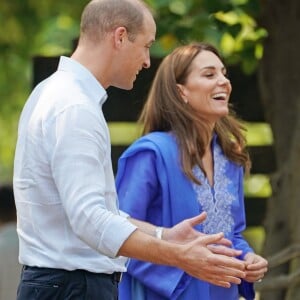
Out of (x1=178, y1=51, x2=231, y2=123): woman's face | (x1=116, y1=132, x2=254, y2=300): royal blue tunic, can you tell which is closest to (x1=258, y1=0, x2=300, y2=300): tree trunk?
(x1=178, y1=51, x2=231, y2=123): woman's face

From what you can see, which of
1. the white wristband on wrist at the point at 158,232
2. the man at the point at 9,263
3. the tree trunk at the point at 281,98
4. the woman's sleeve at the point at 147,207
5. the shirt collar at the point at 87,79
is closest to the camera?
the shirt collar at the point at 87,79

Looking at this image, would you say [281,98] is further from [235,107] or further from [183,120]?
[183,120]

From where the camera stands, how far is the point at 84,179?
144 inches

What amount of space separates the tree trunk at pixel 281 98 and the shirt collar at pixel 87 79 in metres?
2.86

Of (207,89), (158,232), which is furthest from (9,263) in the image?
(158,232)

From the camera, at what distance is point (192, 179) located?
4941 millimetres

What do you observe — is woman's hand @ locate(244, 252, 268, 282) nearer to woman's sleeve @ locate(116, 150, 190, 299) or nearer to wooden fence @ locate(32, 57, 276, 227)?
woman's sleeve @ locate(116, 150, 190, 299)

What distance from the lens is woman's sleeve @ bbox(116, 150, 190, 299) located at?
16.1ft

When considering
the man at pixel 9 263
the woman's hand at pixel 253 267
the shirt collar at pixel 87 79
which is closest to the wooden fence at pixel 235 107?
the man at pixel 9 263

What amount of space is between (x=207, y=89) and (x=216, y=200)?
46 centimetres

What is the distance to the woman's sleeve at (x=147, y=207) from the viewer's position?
4.89 meters

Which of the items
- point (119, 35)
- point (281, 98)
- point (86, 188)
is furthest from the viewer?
point (281, 98)

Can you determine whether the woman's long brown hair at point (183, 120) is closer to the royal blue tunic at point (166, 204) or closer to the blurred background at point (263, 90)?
the royal blue tunic at point (166, 204)

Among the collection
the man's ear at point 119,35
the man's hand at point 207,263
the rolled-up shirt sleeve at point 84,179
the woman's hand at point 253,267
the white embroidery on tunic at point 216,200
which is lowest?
the woman's hand at point 253,267
